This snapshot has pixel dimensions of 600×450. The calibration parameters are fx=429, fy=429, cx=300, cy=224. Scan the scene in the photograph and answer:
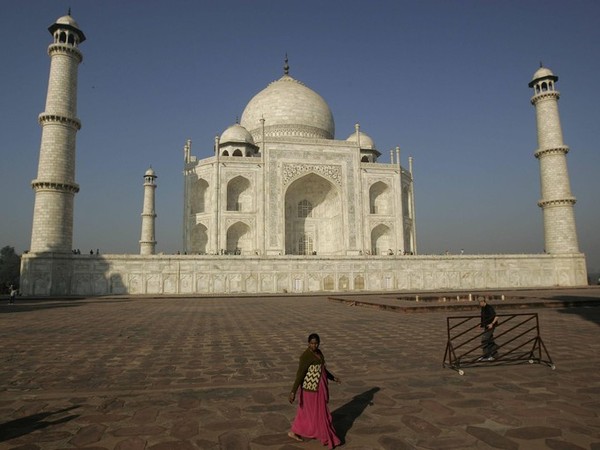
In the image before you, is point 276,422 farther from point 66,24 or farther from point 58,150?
point 66,24

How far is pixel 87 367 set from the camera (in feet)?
18.2

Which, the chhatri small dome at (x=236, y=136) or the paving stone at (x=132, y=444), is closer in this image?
the paving stone at (x=132, y=444)

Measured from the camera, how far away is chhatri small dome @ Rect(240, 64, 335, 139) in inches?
1453

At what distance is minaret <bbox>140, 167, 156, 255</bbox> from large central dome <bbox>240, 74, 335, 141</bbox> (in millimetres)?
9840

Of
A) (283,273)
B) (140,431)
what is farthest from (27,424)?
(283,273)

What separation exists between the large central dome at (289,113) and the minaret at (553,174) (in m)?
16.7

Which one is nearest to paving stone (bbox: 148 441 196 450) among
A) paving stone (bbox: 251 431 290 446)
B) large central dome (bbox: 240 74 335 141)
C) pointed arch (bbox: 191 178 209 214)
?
paving stone (bbox: 251 431 290 446)

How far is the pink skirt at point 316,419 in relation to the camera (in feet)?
10.0

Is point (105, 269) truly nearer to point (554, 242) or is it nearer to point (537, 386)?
point (537, 386)

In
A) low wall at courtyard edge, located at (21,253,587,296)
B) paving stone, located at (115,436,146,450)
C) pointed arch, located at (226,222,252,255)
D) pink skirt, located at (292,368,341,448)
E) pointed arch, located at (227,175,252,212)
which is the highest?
pointed arch, located at (227,175,252,212)

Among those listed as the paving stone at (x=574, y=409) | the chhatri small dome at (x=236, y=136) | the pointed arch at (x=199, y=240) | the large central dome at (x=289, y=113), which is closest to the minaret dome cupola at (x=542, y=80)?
the large central dome at (x=289, y=113)

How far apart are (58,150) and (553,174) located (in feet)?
101

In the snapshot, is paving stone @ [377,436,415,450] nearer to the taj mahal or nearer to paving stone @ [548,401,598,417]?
paving stone @ [548,401,598,417]

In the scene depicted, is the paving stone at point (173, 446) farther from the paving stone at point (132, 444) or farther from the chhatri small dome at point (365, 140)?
the chhatri small dome at point (365, 140)
